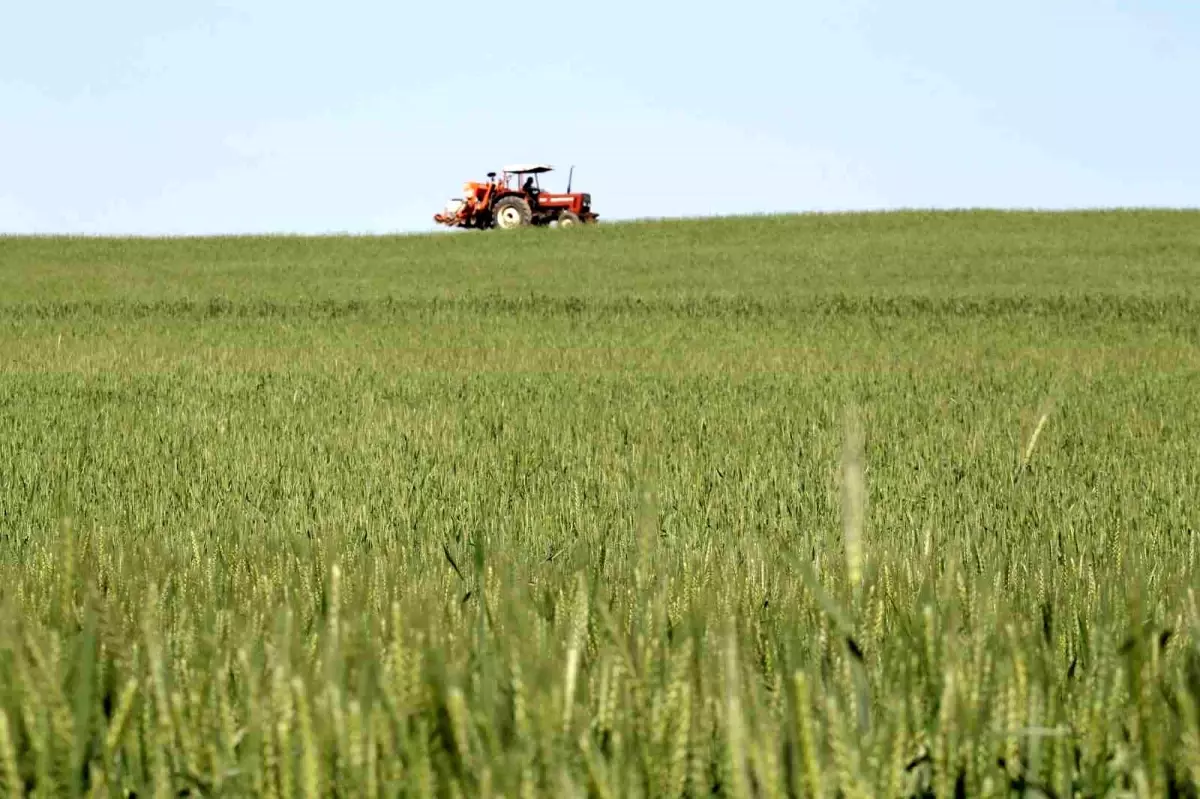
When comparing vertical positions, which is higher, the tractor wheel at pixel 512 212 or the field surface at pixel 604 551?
the tractor wheel at pixel 512 212

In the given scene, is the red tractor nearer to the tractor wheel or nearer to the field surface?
the tractor wheel

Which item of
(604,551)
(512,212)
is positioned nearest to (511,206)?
(512,212)

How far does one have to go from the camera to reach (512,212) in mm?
34156

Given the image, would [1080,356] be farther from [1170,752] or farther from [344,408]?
[1170,752]

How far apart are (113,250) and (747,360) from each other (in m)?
22.7

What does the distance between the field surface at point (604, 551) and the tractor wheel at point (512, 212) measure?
15.9 meters

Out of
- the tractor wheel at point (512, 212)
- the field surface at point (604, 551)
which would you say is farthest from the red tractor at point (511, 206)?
the field surface at point (604, 551)

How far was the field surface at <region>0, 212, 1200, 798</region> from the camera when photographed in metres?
1.29

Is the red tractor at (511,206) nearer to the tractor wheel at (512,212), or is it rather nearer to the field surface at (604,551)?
the tractor wheel at (512,212)

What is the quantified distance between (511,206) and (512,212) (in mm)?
174

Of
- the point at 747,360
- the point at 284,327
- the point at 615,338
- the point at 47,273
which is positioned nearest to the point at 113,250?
the point at 47,273

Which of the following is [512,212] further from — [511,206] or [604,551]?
[604,551]

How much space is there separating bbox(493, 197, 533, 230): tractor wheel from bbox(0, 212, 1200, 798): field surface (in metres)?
15.9

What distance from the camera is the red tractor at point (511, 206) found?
112ft
